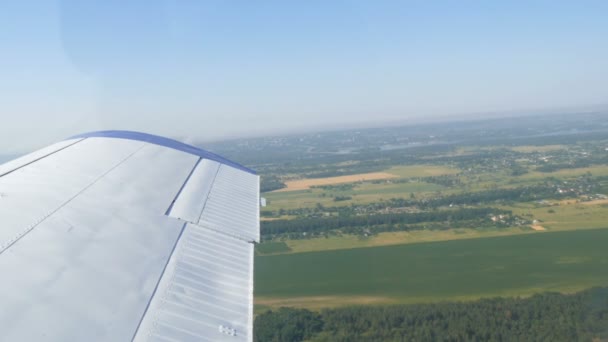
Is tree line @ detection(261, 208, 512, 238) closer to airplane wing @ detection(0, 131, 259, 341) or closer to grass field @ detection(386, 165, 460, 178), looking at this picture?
grass field @ detection(386, 165, 460, 178)

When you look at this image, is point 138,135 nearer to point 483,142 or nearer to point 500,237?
point 500,237

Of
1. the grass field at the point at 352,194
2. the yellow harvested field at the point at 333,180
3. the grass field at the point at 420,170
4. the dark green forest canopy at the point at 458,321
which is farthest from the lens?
the grass field at the point at 420,170

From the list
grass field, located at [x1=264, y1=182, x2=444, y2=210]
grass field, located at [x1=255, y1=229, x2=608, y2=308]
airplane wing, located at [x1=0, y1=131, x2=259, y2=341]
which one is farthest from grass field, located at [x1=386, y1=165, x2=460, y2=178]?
airplane wing, located at [x1=0, y1=131, x2=259, y2=341]

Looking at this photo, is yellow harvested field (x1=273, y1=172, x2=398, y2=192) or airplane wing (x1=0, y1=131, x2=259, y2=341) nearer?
airplane wing (x1=0, y1=131, x2=259, y2=341)

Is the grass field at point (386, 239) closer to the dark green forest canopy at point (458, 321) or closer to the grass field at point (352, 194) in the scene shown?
the dark green forest canopy at point (458, 321)

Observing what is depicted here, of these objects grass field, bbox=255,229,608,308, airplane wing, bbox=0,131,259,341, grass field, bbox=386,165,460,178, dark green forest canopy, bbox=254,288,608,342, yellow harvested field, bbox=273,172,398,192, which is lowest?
grass field, bbox=255,229,608,308

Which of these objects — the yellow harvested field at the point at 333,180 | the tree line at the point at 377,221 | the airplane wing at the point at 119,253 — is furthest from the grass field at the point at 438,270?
the yellow harvested field at the point at 333,180

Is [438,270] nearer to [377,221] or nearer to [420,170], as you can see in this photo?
[377,221]
